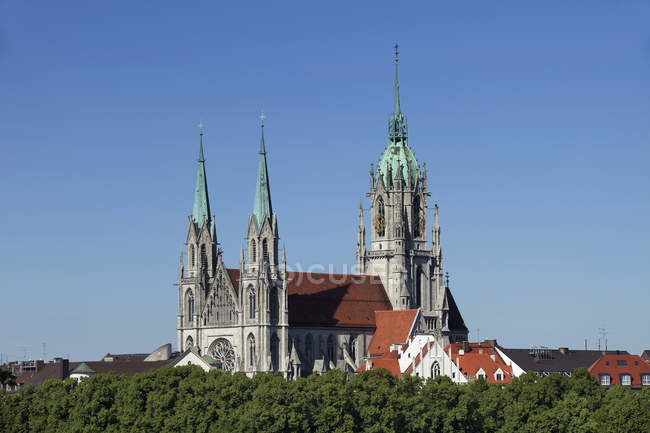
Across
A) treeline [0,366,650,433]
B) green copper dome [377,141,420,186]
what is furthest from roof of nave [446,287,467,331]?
treeline [0,366,650,433]

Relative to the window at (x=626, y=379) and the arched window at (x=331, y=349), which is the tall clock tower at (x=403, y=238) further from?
the window at (x=626, y=379)

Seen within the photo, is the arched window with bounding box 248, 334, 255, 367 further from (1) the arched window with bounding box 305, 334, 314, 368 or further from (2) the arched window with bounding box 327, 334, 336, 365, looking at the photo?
(2) the arched window with bounding box 327, 334, 336, 365

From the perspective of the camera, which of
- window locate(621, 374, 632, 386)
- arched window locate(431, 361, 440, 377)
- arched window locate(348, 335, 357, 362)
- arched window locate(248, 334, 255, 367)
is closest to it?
arched window locate(431, 361, 440, 377)

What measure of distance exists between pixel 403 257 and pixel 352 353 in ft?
47.5

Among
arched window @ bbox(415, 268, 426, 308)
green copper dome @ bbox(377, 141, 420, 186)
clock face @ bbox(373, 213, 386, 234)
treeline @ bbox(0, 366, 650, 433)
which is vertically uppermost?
green copper dome @ bbox(377, 141, 420, 186)

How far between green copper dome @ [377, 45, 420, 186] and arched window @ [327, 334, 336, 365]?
2322 cm

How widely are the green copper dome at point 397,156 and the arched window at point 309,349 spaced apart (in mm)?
25390

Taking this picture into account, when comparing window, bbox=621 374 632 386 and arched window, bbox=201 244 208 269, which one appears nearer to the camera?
window, bbox=621 374 632 386

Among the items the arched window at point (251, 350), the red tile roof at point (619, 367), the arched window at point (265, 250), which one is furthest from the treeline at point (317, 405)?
the arched window at point (265, 250)

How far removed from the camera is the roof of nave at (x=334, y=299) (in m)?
152

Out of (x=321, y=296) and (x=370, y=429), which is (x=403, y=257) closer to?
(x=321, y=296)

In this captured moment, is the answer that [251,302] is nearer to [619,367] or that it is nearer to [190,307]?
[190,307]

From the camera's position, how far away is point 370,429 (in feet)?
336

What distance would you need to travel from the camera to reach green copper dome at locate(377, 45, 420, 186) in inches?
6491
